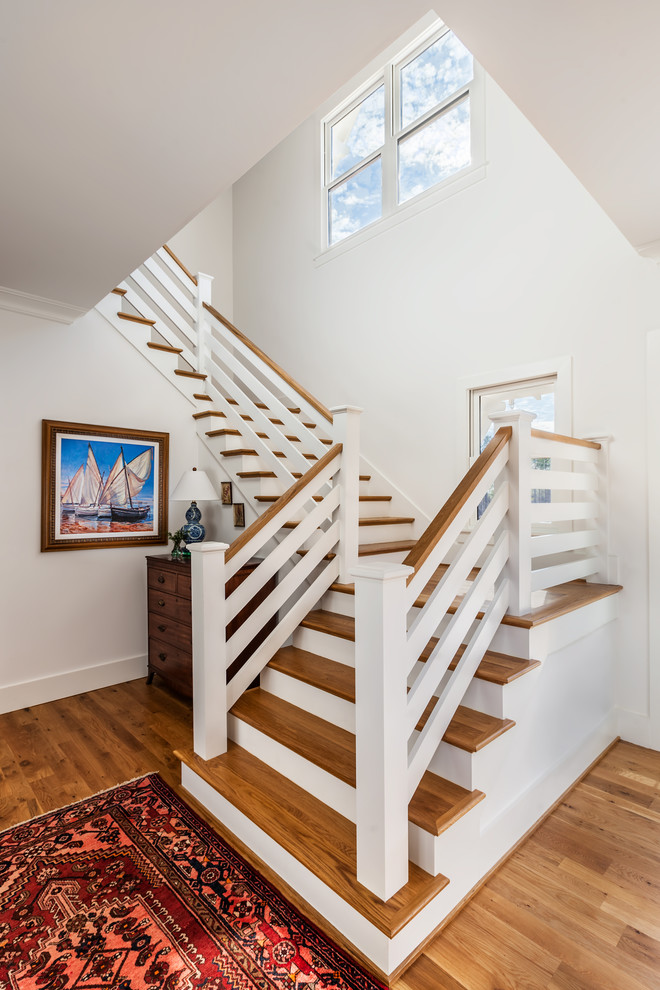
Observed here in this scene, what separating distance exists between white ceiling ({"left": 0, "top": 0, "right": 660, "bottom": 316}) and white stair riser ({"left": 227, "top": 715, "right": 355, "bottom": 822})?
214 cm

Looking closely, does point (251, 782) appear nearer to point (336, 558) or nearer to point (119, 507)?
point (336, 558)

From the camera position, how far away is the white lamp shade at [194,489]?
3.18 meters

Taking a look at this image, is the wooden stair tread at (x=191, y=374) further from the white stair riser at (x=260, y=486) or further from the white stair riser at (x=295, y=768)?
the white stair riser at (x=295, y=768)

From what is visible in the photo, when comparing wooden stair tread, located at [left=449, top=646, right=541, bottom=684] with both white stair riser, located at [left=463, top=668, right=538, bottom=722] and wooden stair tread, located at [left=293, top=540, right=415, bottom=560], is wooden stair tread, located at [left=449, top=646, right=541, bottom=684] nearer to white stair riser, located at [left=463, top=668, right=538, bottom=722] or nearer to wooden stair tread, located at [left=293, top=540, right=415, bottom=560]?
white stair riser, located at [left=463, top=668, right=538, bottom=722]

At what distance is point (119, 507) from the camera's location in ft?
11.3

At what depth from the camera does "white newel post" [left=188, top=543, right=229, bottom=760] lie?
2055mm

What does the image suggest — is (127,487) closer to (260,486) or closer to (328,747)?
(260,486)

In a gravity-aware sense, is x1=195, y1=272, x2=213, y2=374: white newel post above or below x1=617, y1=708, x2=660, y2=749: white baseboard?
above

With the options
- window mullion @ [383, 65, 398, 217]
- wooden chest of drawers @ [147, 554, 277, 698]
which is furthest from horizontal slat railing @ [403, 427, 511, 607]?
window mullion @ [383, 65, 398, 217]

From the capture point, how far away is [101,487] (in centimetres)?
338

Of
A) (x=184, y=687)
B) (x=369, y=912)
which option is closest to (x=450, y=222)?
(x=184, y=687)

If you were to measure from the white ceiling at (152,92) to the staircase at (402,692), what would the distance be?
120 centimetres

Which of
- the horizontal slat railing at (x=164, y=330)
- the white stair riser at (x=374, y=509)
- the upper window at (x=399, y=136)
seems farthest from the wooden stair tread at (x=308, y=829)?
the upper window at (x=399, y=136)

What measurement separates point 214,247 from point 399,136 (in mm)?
2326
